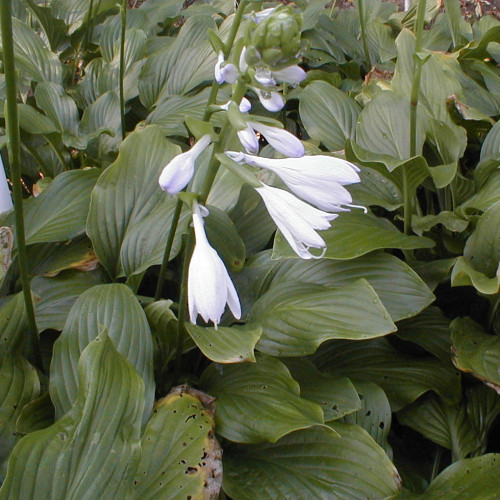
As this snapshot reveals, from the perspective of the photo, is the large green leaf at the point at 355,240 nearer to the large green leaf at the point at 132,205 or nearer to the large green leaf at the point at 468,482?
the large green leaf at the point at 132,205

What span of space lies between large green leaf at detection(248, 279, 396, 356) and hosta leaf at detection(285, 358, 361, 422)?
0.55 ft

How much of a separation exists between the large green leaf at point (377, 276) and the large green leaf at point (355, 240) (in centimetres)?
6

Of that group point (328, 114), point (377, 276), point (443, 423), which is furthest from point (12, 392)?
point (328, 114)

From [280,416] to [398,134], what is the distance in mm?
1253

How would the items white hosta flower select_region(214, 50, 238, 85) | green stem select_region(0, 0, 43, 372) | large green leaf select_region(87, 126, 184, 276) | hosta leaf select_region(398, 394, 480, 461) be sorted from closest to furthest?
green stem select_region(0, 0, 43, 372) → white hosta flower select_region(214, 50, 238, 85) → hosta leaf select_region(398, 394, 480, 461) → large green leaf select_region(87, 126, 184, 276)

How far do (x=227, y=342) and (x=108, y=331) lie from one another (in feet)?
0.98

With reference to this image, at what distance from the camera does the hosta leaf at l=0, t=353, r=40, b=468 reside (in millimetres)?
1246

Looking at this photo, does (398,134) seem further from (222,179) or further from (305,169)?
(305,169)

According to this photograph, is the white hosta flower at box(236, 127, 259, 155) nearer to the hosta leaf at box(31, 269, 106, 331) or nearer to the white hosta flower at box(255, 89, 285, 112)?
the white hosta flower at box(255, 89, 285, 112)

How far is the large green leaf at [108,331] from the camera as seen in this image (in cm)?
129

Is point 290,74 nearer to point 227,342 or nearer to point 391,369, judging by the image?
point 227,342

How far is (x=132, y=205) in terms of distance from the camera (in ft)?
5.76

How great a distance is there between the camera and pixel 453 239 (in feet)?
6.08

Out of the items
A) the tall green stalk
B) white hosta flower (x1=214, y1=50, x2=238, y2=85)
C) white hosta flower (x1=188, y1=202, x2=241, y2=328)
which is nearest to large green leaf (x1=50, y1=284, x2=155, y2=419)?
white hosta flower (x1=188, y1=202, x2=241, y2=328)
